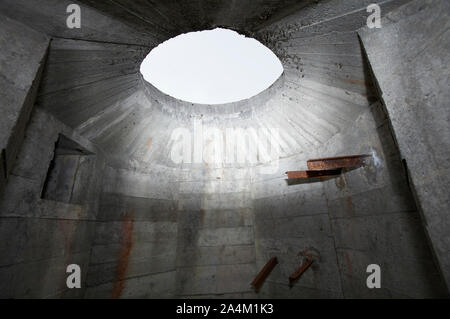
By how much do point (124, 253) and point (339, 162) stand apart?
15.6 feet

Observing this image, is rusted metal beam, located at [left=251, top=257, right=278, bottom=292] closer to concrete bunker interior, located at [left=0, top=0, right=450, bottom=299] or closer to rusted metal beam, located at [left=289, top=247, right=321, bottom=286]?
concrete bunker interior, located at [left=0, top=0, right=450, bottom=299]

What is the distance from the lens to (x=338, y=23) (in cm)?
269

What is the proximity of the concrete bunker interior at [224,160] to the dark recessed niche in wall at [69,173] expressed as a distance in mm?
28

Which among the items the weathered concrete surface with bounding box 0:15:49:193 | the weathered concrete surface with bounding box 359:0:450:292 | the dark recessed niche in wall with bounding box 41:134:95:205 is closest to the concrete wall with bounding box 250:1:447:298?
the weathered concrete surface with bounding box 359:0:450:292

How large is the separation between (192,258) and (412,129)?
198 inches

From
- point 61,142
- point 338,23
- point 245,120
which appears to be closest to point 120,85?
point 61,142

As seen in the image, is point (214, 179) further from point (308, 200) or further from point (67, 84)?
point (67, 84)

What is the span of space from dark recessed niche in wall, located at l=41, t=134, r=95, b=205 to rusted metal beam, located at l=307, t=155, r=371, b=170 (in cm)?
432

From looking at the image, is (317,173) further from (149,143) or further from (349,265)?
(149,143)

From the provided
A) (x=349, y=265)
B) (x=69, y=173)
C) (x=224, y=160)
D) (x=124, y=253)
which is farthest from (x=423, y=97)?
(x=124, y=253)

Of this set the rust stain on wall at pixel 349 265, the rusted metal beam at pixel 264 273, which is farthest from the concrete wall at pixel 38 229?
the rust stain on wall at pixel 349 265

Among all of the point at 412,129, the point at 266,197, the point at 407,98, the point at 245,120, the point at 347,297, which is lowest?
the point at 347,297

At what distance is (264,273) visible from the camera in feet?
15.8

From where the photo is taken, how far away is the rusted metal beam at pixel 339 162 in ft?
12.0
